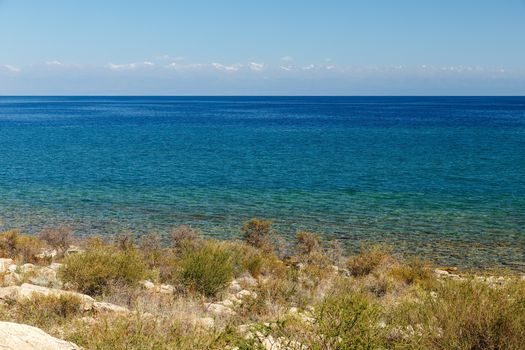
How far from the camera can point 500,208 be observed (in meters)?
23.6

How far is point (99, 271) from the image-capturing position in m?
9.91

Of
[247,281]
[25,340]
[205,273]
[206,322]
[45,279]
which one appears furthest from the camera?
[247,281]

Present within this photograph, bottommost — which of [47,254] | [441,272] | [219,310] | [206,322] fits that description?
[441,272]

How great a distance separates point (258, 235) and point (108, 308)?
31.5ft

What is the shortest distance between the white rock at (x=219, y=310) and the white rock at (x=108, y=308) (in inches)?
60.6

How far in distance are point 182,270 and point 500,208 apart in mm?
18572

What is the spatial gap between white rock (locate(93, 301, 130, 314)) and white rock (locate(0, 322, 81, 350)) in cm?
230

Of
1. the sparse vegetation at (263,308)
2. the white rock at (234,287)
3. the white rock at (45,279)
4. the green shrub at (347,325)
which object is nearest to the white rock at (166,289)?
the sparse vegetation at (263,308)

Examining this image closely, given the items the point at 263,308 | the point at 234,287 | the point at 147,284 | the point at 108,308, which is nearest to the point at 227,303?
the point at 263,308

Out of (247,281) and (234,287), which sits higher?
(234,287)

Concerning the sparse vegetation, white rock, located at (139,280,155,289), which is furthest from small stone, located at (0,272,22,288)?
white rock, located at (139,280,155,289)

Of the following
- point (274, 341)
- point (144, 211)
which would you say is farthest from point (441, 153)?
point (274, 341)

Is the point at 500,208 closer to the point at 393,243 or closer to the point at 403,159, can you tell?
the point at 393,243

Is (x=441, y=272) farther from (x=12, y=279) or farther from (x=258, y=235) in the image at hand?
(x=12, y=279)
